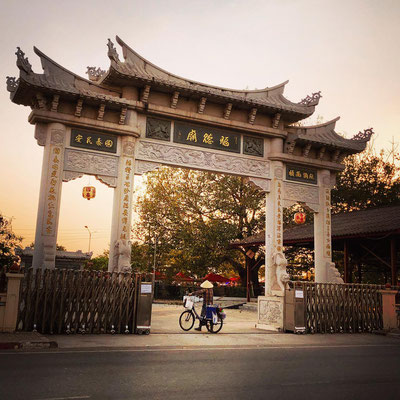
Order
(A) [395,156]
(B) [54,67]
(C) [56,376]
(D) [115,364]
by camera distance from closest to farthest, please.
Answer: (C) [56,376]
(D) [115,364]
(B) [54,67]
(A) [395,156]

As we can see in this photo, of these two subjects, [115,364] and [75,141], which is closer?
[115,364]

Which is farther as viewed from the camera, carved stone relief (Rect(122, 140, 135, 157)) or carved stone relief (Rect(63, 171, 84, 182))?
carved stone relief (Rect(122, 140, 135, 157))

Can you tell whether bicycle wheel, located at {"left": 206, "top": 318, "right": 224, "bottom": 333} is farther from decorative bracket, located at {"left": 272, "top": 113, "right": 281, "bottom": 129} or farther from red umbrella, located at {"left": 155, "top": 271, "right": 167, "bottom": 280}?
red umbrella, located at {"left": 155, "top": 271, "right": 167, "bottom": 280}

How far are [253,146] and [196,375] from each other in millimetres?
9495

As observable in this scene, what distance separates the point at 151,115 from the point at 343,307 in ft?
27.8

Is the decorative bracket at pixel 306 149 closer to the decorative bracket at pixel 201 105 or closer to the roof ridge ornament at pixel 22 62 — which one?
the decorative bracket at pixel 201 105

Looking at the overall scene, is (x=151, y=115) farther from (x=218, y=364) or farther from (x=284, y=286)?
(x=218, y=364)

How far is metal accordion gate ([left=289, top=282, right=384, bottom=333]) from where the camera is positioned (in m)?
13.3

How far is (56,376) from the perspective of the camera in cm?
575

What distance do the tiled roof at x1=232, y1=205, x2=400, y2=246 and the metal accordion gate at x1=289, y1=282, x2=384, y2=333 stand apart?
3.42 meters

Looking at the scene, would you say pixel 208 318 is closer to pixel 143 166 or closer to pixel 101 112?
pixel 143 166

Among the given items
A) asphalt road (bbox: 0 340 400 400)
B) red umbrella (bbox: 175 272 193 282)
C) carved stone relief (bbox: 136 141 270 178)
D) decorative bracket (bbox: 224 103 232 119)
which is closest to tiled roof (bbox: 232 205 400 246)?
carved stone relief (bbox: 136 141 270 178)

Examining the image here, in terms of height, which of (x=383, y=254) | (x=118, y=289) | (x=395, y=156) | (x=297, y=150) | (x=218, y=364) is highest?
(x=395, y=156)

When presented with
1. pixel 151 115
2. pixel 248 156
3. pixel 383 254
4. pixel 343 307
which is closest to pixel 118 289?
pixel 151 115
